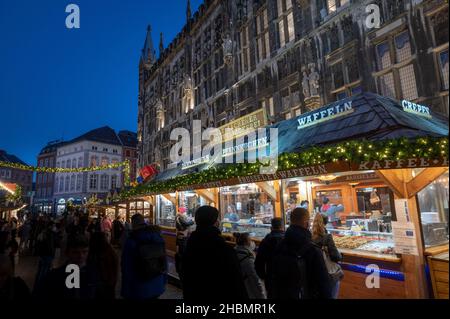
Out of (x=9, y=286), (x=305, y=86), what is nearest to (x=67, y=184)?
(x=305, y=86)

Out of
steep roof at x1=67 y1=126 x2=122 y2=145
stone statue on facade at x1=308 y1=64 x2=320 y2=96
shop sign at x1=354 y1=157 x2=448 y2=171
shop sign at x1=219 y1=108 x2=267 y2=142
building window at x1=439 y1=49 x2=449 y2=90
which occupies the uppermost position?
steep roof at x1=67 y1=126 x2=122 y2=145

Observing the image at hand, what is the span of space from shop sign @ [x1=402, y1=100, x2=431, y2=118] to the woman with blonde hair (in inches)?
220

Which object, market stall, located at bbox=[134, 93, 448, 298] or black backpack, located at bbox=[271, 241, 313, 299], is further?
market stall, located at bbox=[134, 93, 448, 298]

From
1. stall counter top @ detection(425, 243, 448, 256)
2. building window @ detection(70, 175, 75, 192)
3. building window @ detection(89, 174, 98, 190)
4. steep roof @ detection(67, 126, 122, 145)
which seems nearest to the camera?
stall counter top @ detection(425, 243, 448, 256)

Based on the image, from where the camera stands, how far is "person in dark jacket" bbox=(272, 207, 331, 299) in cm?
338

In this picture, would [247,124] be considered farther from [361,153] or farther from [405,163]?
[405,163]

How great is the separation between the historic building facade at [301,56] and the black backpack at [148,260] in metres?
9.36

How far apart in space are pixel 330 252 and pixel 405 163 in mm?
2246

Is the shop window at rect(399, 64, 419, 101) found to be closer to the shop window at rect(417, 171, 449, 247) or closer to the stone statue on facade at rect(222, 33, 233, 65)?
the shop window at rect(417, 171, 449, 247)

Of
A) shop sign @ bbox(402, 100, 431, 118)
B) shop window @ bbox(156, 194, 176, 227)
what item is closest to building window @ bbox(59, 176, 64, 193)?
shop window @ bbox(156, 194, 176, 227)

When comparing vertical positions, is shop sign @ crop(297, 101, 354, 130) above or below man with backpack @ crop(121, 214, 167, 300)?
above

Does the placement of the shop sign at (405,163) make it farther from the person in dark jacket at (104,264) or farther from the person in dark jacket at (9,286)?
the person in dark jacket at (9,286)

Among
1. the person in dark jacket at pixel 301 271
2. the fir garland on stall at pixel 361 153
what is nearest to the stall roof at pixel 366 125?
the fir garland on stall at pixel 361 153

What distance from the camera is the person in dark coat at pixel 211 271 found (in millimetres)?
2852
